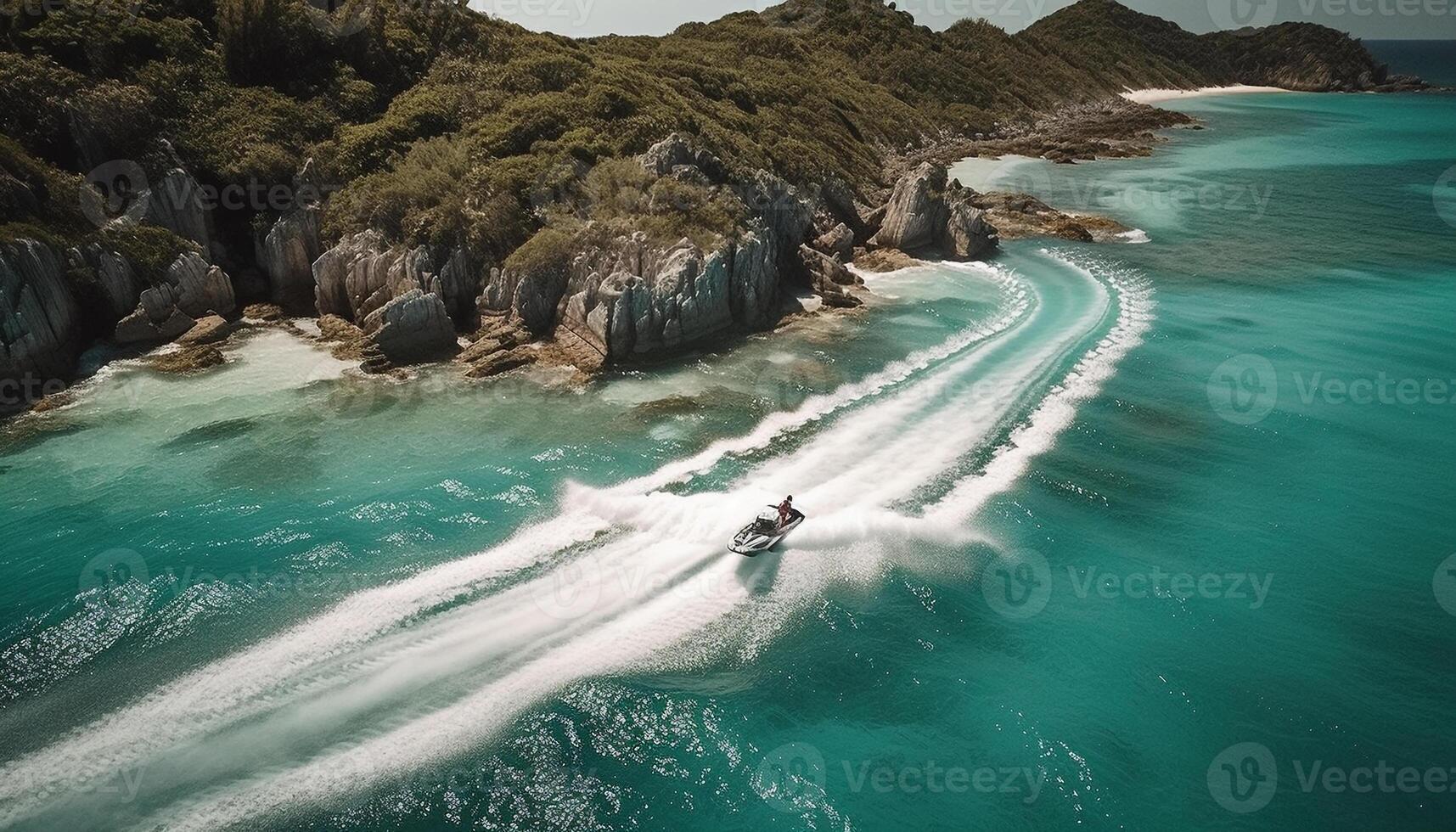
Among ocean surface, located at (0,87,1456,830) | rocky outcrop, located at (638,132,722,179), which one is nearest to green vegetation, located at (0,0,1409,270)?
rocky outcrop, located at (638,132,722,179)

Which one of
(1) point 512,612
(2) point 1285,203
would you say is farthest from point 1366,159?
(1) point 512,612

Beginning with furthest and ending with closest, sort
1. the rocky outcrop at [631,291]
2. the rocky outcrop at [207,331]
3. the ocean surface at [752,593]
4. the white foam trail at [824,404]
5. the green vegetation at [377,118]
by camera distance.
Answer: the green vegetation at [377,118], the rocky outcrop at [207,331], the rocky outcrop at [631,291], the white foam trail at [824,404], the ocean surface at [752,593]

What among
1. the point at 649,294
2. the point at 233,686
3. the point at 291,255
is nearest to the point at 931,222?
the point at 649,294

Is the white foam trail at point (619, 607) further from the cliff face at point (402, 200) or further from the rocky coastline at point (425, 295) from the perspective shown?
the cliff face at point (402, 200)

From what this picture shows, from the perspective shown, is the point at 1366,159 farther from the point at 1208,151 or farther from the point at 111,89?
the point at 111,89

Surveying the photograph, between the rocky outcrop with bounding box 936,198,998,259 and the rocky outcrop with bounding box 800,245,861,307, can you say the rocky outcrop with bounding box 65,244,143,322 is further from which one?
the rocky outcrop with bounding box 936,198,998,259

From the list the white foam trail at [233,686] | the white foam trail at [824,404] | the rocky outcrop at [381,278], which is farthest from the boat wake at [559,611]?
the rocky outcrop at [381,278]

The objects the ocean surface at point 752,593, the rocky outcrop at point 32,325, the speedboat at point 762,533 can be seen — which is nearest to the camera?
the ocean surface at point 752,593

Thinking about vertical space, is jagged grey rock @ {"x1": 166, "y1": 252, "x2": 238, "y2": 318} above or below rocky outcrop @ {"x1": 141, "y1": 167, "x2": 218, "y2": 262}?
below
